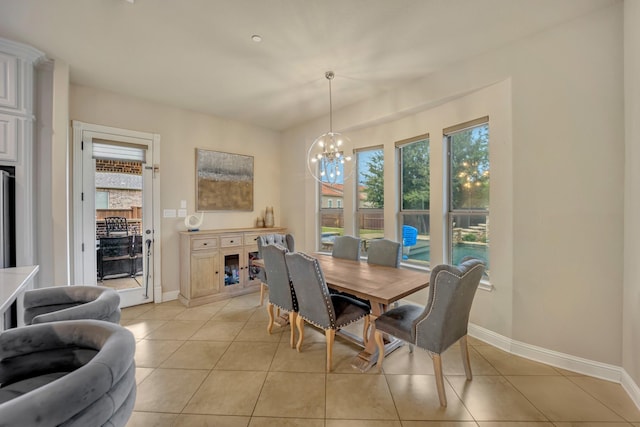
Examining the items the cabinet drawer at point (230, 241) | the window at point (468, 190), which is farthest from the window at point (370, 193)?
the cabinet drawer at point (230, 241)

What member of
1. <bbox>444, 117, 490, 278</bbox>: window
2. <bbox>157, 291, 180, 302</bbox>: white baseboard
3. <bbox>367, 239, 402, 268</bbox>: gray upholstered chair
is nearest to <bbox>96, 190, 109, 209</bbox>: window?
<bbox>157, 291, 180, 302</bbox>: white baseboard

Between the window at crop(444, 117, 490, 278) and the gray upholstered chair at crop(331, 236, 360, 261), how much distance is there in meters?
1.09

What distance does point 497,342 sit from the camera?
2.56 m

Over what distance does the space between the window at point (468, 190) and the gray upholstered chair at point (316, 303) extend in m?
1.46

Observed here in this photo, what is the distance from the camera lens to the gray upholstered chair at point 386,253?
9.55 ft

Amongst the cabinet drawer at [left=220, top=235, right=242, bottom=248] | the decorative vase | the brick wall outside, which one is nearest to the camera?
the brick wall outside

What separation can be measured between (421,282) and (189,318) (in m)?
2.78

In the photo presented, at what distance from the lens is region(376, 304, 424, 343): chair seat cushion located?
1955 millimetres

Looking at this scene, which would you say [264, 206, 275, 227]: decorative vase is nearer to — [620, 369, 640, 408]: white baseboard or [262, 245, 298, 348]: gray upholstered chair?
[262, 245, 298, 348]: gray upholstered chair

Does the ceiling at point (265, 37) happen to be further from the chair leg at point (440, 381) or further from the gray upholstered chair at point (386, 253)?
the chair leg at point (440, 381)

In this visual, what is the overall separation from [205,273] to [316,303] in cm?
228

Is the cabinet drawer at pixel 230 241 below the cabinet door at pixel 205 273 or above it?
above

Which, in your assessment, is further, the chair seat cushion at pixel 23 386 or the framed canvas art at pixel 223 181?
the framed canvas art at pixel 223 181

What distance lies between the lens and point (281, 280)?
254 cm
